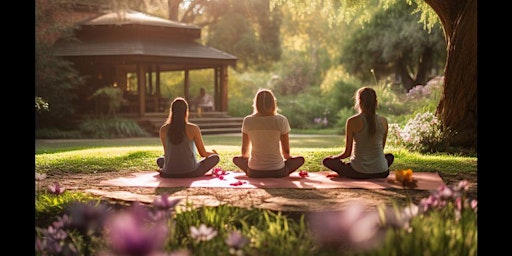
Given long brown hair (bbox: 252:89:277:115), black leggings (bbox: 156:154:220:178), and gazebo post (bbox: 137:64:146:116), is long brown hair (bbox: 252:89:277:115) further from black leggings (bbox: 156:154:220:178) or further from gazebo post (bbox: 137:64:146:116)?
gazebo post (bbox: 137:64:146:116)

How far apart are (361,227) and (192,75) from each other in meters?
30.9

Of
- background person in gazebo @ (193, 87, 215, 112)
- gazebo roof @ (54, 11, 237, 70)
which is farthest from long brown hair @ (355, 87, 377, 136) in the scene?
background person in gazebo @ (193, 87, 215, 112)

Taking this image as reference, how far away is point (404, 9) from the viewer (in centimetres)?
2672

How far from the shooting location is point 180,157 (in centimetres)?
775

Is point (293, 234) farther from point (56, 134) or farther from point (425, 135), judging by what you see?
point (56, 134)

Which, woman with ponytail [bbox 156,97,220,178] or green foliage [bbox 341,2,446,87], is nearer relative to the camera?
woman with ponytail [bbox 156,97,220,178]

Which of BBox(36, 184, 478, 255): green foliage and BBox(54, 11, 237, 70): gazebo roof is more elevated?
BBox(54, 11, 237, 70): gazebo roof

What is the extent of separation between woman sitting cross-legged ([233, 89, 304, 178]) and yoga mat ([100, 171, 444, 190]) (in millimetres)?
145

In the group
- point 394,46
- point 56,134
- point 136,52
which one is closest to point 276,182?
point 56,134

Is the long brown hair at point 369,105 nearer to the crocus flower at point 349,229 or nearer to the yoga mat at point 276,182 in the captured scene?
the yoga mat at point 276,182

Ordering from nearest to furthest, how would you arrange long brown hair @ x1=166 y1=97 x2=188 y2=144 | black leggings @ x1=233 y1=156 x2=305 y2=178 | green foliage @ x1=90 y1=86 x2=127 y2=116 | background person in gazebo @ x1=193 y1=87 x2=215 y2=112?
black leggings @ x1=233 y1=156 x2=305 y2=178 → long brown hair @ x1=166 y1=97 x2=188 y2=144 → green foliage @ x1=90 y1=86 x2=127 y2=116 → background person in gazebo @ x1=193 y1=87 x2=215 y2=112

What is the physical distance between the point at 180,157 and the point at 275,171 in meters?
1.23

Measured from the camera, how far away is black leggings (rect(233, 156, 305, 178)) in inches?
297
